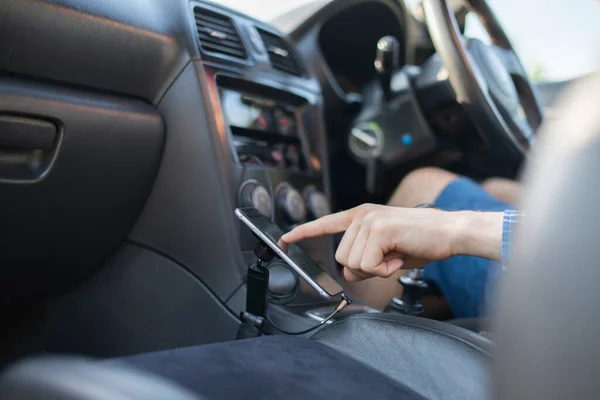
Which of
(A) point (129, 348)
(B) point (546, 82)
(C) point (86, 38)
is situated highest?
(C) point (86, 38)

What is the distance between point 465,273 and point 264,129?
44cm

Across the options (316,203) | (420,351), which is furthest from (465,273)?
(420,351)

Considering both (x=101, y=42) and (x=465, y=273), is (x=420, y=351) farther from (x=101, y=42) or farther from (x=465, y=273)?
(x=101, y=42)

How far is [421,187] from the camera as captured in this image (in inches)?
51.3

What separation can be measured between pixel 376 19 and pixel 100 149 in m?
1.04

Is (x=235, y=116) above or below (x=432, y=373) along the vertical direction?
above

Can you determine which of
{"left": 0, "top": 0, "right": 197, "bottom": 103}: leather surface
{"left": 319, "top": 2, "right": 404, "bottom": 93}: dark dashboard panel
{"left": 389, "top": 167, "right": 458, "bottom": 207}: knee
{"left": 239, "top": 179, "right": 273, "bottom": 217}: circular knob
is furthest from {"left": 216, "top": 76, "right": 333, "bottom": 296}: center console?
{"left": 319, "top": 2, "right": 404, "bottom": 93}: dark dashboard panel

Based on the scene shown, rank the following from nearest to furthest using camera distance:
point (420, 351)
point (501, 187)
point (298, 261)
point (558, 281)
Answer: point (558, 281) < point (420, 351) < point (298, 261) < point (501, 187)

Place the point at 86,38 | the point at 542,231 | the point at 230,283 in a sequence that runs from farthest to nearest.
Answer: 1. the point at 230,283
2. the point at 86,38
3. the point at 542,231

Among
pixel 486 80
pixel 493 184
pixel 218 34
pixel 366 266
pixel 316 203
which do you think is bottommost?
pixel 493 184

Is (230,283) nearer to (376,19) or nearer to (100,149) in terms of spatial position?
(100,149)

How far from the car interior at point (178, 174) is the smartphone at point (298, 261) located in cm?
5

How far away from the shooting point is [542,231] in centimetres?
27

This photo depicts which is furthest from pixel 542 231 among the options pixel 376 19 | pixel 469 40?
pixel 376 19
